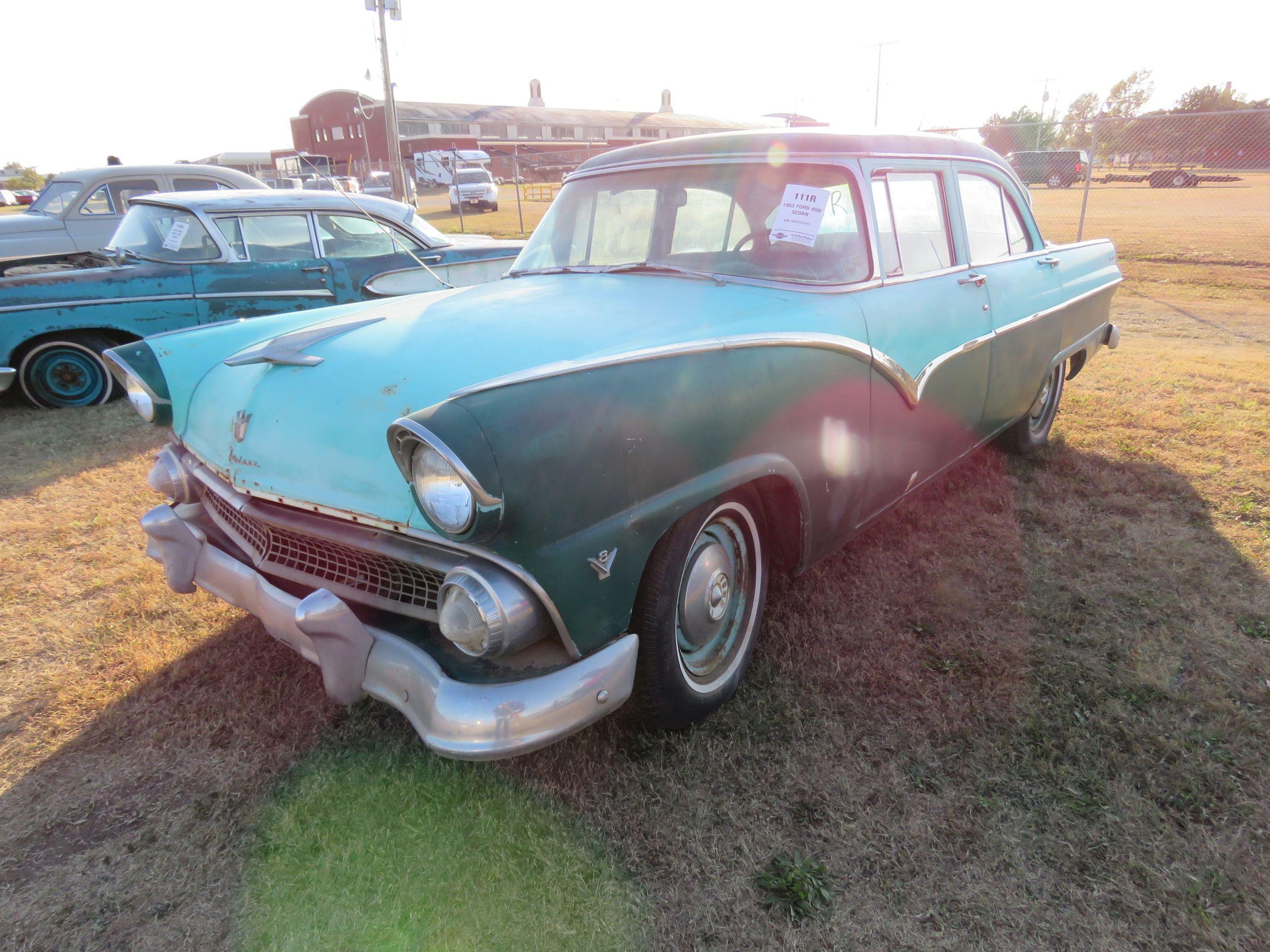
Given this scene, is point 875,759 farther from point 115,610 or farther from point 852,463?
point 115,610

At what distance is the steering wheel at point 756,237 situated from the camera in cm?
261

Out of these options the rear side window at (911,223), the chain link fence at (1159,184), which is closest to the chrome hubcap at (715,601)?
the rear side window at (911,223)

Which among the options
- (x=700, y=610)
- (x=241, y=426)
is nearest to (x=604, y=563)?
(x=700, y=610)

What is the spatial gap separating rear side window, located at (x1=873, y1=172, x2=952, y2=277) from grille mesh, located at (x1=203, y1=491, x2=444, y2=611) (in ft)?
6.00

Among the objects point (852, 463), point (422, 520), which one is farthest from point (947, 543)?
point (422, 520)

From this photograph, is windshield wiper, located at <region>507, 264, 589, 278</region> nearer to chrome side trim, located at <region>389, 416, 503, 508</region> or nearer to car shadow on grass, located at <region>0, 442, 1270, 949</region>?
car shadow on grass, located at <region>0, 442, 1270, 949</region>

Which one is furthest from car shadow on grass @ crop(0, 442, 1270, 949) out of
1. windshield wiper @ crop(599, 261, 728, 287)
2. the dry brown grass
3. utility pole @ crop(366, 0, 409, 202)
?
utility pole @ crop(366, 0, 409, 202)

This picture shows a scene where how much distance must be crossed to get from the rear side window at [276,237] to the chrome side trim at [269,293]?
0.24 meters

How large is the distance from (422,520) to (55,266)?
5821 millimetres

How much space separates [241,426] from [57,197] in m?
8.97

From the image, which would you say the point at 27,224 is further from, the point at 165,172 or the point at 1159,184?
the point at 1159,184

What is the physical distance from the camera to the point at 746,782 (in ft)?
7.00

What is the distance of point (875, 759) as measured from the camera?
7.25ft

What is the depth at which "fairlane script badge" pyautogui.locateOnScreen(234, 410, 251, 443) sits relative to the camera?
2105 mm
